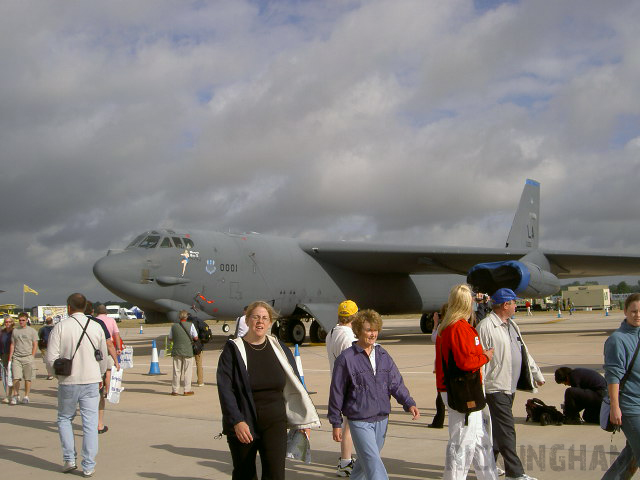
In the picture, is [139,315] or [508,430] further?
[139,315]

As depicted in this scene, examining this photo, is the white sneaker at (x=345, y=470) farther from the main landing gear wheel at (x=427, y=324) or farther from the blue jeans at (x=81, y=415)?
the main landing gear wheel at (x=427, y=324)

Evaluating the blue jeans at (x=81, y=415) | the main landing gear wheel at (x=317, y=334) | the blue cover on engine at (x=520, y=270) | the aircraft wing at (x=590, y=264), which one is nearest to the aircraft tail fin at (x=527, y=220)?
the aircraft wing at (x=590, y=264)

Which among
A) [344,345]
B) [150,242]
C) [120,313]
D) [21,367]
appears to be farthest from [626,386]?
[120,313]

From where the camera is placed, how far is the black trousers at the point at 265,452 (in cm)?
392

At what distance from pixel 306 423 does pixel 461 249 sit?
17171 millimetres

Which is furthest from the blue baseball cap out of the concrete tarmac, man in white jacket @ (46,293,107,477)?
man in white jacket @ (46,293,107,477)

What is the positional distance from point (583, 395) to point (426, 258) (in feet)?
46.3

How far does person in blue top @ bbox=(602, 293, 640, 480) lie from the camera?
4.16m

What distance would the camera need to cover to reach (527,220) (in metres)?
26.9

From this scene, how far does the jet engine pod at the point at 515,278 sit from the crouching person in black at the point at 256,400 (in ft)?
48.7

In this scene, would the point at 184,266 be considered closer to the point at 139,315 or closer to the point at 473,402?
the point at 473,402

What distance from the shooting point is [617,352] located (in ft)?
13.9

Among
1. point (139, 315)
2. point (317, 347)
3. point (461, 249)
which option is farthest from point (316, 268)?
point (139, 315)

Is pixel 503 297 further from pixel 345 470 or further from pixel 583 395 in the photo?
pixel 583 395
